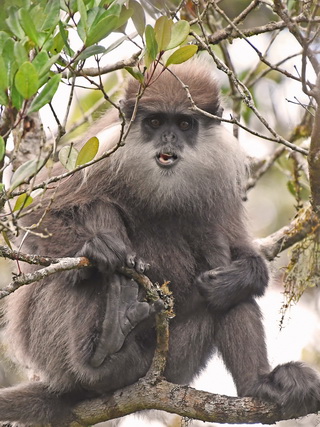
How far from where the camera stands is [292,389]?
4.79 meters

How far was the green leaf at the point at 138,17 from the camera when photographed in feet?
15.5

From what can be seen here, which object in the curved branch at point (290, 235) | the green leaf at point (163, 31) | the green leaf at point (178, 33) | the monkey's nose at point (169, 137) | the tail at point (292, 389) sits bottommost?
the tail at point (292, 389)

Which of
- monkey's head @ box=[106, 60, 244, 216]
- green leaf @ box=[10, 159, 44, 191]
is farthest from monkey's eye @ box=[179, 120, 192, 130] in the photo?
green leaf @ box=[10, 159, 44, 191]

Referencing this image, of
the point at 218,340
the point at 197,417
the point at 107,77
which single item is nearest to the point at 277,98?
the point at 107,77

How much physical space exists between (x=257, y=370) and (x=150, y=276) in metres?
1.01

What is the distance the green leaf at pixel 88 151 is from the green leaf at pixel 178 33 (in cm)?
64

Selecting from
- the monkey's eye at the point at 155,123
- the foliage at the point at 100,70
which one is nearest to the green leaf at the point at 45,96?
the foliage at the point at 100,70

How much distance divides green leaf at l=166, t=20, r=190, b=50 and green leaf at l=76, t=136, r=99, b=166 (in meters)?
0.64

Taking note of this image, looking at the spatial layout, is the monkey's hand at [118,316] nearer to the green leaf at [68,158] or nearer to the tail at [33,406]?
the tail at [33,406]

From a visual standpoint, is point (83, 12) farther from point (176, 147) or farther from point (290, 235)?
point (290, 235)

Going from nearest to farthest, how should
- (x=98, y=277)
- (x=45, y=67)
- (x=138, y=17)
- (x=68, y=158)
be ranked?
(x=45, y=67) < (x=68, y=158) < (x=138, y=17) < (x=98, y=277)

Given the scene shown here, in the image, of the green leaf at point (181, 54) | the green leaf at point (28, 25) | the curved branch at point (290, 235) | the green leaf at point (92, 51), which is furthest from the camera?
the curved branch at point (290, 235)

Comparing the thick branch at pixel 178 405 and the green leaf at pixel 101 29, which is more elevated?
the green leaf at pixel 101 29

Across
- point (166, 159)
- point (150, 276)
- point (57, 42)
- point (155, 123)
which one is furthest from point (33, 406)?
point (57, 42)
